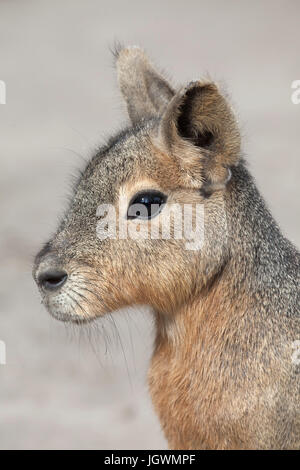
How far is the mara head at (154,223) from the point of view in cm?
398

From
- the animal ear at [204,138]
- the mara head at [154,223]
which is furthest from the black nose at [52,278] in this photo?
the animal ear at [204,138]

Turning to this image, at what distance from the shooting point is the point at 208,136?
4.06 meters

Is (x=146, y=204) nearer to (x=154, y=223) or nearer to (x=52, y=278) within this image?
(x=154, y=223)

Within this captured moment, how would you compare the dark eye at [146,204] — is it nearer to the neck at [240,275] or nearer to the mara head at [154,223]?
the mara head at [154,223]

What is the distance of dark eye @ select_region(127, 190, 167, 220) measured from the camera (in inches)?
157

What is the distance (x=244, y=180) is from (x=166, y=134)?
0.37 meters

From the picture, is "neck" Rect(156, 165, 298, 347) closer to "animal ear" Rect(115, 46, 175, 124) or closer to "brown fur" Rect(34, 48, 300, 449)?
"brown fur" Rect(34, 48, 300, 449)

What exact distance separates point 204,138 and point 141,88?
690 mm

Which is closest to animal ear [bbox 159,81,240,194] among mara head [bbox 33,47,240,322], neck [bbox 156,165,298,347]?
mara head [bbox 33,47,240,322]

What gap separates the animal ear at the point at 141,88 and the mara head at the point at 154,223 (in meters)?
0.57

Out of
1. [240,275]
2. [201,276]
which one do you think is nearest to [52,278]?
[201,276]

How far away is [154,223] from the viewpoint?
3.98 meters

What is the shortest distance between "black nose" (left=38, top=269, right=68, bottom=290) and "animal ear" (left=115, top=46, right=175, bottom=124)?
939 millimetres

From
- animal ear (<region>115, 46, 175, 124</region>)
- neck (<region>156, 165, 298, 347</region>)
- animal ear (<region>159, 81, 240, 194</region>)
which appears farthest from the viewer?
animal ear (<region>115, 46, 175, 124</region>)
